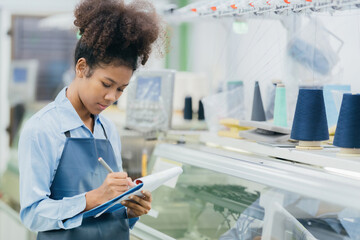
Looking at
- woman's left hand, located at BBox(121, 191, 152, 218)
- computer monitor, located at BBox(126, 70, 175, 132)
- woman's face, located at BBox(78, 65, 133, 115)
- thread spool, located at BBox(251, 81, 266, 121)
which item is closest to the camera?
woman's face, located at BBox(78, 65, 133, 115)

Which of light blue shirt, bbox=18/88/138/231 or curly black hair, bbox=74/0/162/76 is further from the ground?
curly black hair, bbox=74/0/162/76

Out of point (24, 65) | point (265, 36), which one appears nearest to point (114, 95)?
point (265, 36)

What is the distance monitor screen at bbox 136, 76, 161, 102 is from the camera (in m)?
3.04

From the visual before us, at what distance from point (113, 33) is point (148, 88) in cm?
141

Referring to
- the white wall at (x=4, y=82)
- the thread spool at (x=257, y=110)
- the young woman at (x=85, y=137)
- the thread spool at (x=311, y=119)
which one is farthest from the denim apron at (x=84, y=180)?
the white wall at (x=4, y=82)

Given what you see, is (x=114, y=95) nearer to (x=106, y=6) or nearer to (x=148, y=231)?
(x=106, y=6)

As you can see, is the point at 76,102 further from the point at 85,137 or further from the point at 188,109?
the point at 188,109

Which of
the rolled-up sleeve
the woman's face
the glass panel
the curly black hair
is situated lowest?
the glass panel

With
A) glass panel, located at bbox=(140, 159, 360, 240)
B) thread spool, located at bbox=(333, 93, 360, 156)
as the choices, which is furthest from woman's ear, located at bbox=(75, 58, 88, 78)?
thread spool, located at bbox=(333, 93, 360, 156)

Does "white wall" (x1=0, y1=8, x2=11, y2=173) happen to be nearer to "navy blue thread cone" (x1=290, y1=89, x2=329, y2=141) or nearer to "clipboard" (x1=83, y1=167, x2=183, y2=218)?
"clipboard" (x1=83, y1=167, x2=183, y2=218)

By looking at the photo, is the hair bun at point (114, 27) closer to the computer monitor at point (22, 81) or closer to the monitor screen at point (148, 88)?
the monitor screen at point (148, 88)

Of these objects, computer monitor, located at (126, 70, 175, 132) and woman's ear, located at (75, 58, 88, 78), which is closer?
woman's ear, located at (75, 58, 88, 78)

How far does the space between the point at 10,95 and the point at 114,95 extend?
15.1 feet

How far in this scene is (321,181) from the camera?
1618 millimetres
